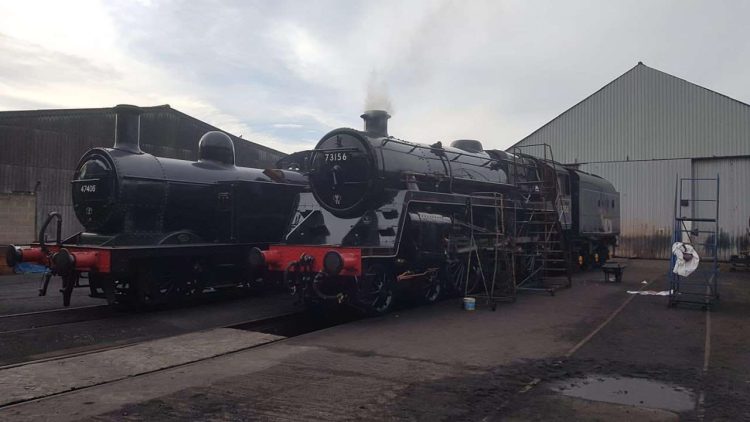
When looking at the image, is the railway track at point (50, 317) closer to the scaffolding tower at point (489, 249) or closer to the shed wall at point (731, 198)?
the scaffolding tower at point (489, 249)

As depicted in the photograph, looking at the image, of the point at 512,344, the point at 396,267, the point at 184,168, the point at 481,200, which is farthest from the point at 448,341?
the point at 184,168

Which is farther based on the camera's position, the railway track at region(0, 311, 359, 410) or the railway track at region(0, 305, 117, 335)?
the railway track at region(0, 305, 117, 335)

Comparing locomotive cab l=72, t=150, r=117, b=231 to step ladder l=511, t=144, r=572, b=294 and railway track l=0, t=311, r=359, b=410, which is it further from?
step ladder l=511, t=144, r=572, b=294

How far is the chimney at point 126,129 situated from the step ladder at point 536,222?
8.07 meters

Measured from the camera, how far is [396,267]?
382 inches

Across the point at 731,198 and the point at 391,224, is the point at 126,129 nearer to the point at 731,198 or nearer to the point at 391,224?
the point at 391,224

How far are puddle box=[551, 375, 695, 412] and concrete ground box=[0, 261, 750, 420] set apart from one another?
0.03 metres

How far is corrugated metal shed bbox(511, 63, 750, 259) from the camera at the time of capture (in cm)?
2386

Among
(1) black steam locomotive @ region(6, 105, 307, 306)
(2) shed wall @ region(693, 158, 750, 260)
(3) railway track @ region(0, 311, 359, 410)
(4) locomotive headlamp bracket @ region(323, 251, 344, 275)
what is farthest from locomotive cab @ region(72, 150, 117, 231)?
(2) shed wall @ region(693, 158, 750, 260)

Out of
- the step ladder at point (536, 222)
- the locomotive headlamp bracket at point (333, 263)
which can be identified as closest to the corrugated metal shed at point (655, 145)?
the step ladder at point (536, 222)

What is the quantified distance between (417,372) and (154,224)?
Result: 654cm

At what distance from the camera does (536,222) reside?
12.9 meters

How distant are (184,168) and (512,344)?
7112 mm

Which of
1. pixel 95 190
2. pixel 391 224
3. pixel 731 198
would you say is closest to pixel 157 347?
pixel 391 224
